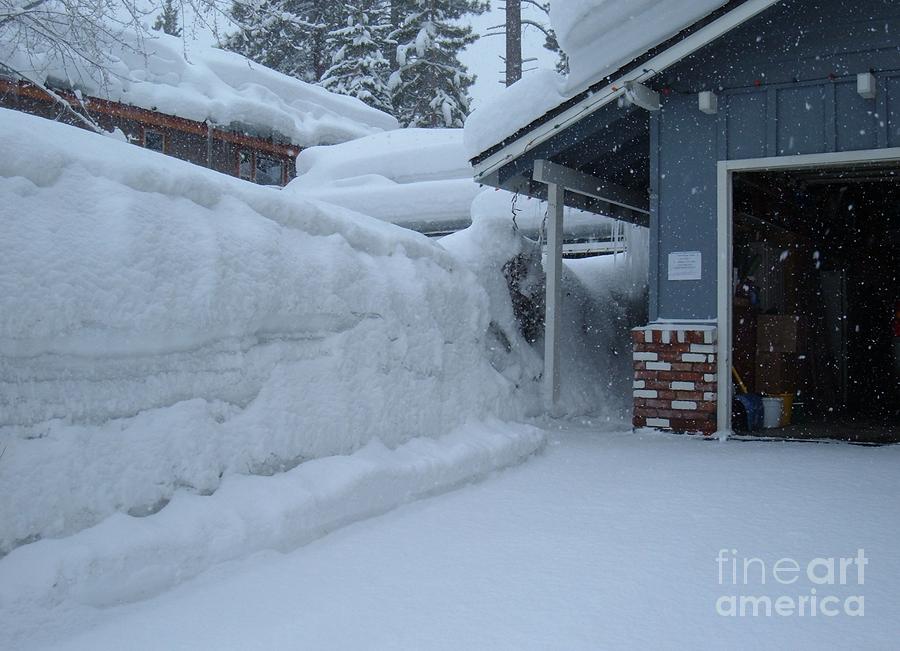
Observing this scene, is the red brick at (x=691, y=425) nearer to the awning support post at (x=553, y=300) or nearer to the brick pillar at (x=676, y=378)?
the brick pillar at (x=676, y=378)

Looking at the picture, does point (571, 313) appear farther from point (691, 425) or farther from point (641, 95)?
point (641, 95)

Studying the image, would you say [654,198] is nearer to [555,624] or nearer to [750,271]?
[750,271]

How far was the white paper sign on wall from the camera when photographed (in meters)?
7.13

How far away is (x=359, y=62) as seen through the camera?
2761 cm

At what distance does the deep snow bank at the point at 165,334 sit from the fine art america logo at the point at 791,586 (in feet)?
6.99

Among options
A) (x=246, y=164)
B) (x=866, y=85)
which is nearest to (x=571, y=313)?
(x=866, y=85)

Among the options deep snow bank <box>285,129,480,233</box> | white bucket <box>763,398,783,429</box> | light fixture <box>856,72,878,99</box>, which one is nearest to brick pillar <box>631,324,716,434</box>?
white bucket <box>763,398,783,429</box>

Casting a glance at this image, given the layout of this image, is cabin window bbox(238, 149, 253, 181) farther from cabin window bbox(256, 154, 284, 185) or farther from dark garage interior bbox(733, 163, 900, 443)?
dark garage interior bbox(733, 163, 900, 443)

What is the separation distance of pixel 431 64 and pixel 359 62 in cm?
253

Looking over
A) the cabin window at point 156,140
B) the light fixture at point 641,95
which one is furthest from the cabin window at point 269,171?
the light fixture at point 641,95

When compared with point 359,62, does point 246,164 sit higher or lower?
lower

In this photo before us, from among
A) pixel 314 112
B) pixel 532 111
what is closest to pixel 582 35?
pixel 532 111

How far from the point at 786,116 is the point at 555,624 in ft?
18.5

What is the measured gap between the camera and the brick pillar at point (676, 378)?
22.8 ft
